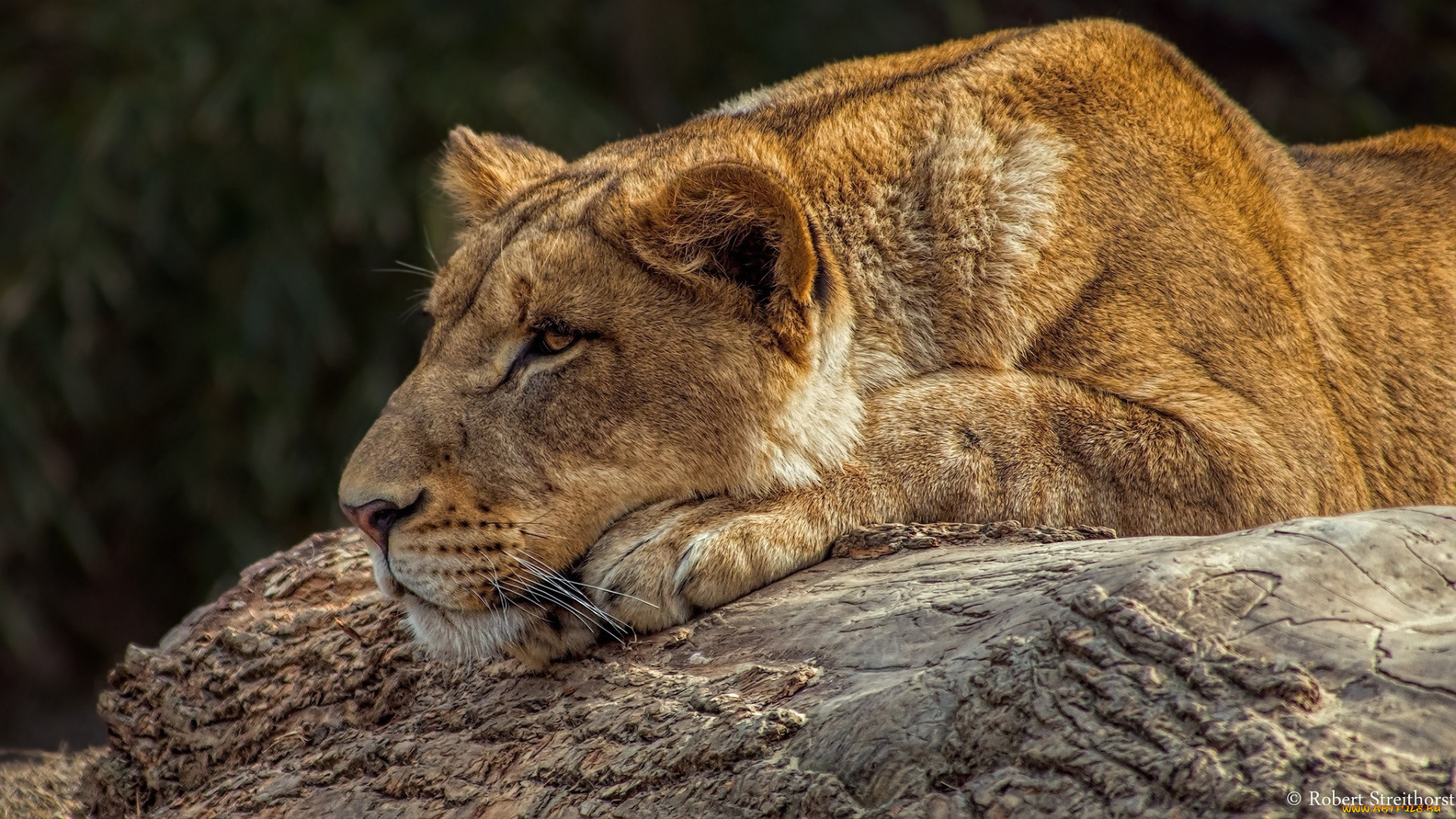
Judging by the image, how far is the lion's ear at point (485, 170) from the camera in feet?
13.5

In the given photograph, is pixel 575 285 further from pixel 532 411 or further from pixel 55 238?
pixel 55 238

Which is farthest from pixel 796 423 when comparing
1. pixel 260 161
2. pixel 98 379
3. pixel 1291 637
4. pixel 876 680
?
pixel 98 379

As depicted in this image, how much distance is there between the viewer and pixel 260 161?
A: 31.3ft

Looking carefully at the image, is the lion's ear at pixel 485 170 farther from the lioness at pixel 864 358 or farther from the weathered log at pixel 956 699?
the weathered log at pixel 956 699

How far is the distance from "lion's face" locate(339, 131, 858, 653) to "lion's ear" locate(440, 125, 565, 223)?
32.5 inches

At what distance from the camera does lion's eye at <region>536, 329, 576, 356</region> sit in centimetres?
325

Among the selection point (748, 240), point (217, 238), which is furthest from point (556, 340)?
point (217, 238)

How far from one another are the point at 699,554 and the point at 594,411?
46 centimetres

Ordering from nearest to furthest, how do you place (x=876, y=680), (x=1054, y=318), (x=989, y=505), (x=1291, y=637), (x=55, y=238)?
(x=1291, y=637) < (x=876, y=680) < (x=989, y=505) < (x=1054, y=318) < (x=55, y=238)

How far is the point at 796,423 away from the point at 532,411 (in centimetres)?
60

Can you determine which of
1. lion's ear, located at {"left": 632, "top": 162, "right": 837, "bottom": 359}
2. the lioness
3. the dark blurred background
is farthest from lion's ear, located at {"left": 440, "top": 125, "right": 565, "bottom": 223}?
the dark blurred background

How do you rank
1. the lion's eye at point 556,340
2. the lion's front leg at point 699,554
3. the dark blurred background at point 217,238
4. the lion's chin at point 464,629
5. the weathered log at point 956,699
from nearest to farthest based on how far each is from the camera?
the weathered log at point 956,699 → the lion's front leg at point 699,554 → the lion's chin at point 464,629 → the lion's eye at point 556,340 → the dark blurred background at point 217,238

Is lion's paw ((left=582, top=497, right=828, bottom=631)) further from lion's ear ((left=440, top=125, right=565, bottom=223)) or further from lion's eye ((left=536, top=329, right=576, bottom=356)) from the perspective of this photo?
lion's ear ((left=440, top=125, right=565, bottom=223))

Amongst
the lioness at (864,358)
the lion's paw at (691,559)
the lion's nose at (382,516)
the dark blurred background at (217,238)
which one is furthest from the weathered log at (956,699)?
the dark blurred background at (217,238)
